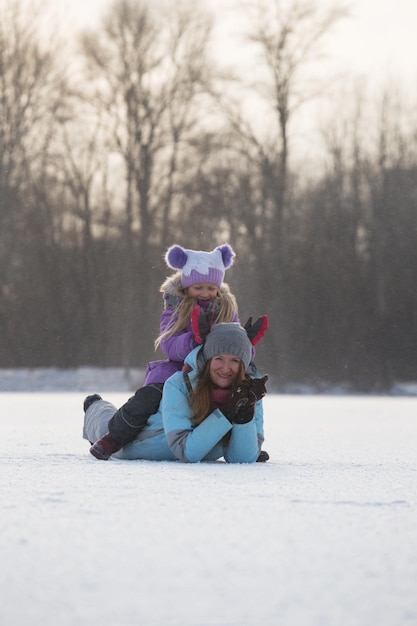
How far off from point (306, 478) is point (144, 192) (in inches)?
585

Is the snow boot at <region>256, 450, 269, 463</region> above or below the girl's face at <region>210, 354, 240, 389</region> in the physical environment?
below

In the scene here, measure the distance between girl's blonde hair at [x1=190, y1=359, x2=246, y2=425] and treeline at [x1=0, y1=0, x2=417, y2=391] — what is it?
12.3 meters

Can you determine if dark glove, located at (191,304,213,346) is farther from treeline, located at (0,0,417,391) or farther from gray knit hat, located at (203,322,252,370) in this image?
treeline, located at (0,0,417,391)

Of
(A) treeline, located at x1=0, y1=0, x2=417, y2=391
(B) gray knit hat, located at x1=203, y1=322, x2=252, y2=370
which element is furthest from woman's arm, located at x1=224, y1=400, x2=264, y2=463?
(A) treeline, located at x1=0, y1=0, x2=417, y2=391

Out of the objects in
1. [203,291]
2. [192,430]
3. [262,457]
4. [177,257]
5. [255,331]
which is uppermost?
[177,257]

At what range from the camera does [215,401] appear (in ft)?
13.1

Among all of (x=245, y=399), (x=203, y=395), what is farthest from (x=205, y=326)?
(x=245, y=399)

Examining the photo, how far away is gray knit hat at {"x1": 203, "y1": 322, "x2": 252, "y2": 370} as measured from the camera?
12.8ft

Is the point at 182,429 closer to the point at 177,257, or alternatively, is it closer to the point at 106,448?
the point at 106,448

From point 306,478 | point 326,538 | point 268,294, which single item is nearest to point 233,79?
point 268,294

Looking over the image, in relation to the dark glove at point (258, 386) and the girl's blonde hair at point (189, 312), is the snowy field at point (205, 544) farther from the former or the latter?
the girl's blonde hair at point (189, 312)

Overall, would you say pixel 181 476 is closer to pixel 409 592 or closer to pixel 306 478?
pixel 306 478

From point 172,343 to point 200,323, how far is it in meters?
0.19

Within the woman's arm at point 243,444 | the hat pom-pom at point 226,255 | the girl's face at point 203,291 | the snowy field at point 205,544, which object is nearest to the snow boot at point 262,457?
the woman's arm at point 243,444
